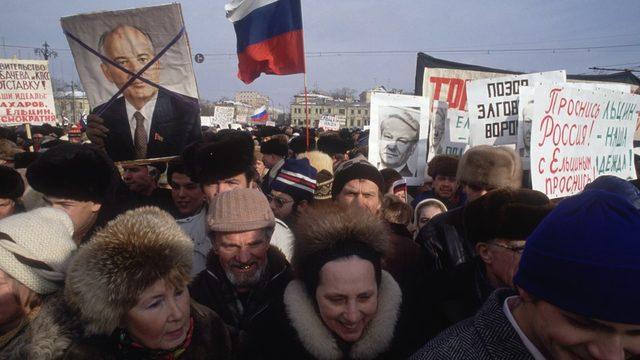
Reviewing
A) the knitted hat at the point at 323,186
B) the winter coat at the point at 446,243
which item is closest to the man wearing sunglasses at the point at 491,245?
the winter coat at the point at 446,243

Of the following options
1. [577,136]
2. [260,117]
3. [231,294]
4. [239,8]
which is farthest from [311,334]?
[260,117]

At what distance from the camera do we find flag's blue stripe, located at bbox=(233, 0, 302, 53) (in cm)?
462

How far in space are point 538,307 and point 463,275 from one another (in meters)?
1.10

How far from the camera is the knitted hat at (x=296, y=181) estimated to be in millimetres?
3680

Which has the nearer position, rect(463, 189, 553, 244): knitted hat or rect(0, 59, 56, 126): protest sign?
rect(463, 189, 553, 244): knitted hat

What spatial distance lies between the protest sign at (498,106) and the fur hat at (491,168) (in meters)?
1.44

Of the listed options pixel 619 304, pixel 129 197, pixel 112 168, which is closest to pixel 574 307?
pixel 619 304

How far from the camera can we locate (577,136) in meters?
3.95

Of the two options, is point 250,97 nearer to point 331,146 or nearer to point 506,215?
point 331,146

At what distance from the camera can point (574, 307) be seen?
1.02 m

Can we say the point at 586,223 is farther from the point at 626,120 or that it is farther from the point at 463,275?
the point at 626,120

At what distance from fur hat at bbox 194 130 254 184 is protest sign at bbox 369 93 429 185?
246cm

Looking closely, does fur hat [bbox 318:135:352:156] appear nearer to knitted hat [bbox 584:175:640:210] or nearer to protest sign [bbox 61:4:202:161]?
protest sign [bbox 61:4:202:161]

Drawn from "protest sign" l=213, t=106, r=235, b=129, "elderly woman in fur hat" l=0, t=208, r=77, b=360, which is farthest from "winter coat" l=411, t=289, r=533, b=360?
"protest sign" l=213, t=106, r=235, b=129
